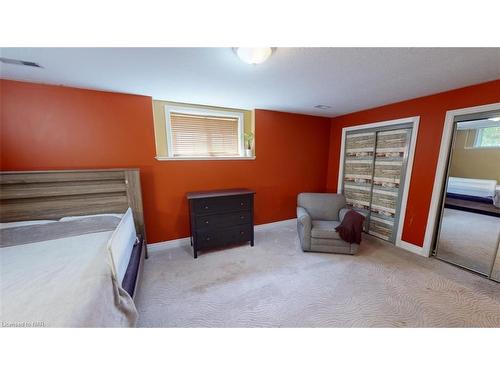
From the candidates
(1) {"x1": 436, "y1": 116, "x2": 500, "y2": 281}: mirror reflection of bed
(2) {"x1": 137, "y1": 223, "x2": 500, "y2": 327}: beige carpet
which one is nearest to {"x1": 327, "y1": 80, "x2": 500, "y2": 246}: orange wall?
(1) {"x1": 436, "y1": 116, "x2": 500, "y2": 281}: mirror reflection of bed

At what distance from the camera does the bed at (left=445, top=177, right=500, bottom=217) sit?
3.13 metres

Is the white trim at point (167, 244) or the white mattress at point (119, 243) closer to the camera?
the white mattress at point (119, 243)

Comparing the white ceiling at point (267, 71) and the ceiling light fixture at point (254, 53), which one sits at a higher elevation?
the white ceiling at point (267, 71)

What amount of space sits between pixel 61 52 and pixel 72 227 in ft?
4.69

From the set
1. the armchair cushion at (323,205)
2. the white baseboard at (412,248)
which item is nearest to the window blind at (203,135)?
the armchair cushion at (323,205)

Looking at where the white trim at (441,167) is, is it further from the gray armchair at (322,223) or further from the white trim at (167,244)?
the white trim at (167,244)

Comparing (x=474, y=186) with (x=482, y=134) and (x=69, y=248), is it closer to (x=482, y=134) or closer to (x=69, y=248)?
(x=482, y=134)

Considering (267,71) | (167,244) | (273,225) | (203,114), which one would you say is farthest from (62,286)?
(273,225)

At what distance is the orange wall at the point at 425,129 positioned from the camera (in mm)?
1922

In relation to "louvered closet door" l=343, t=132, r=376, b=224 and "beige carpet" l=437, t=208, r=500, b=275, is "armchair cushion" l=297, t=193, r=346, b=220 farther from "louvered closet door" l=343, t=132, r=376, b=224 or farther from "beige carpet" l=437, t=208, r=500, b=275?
"beige carpet" l=437, t=208, r=500, b=275

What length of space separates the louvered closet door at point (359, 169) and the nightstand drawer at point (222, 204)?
213 centimetres

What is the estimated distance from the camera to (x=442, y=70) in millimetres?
1575

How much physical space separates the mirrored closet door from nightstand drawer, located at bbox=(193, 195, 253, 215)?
2144 mm
